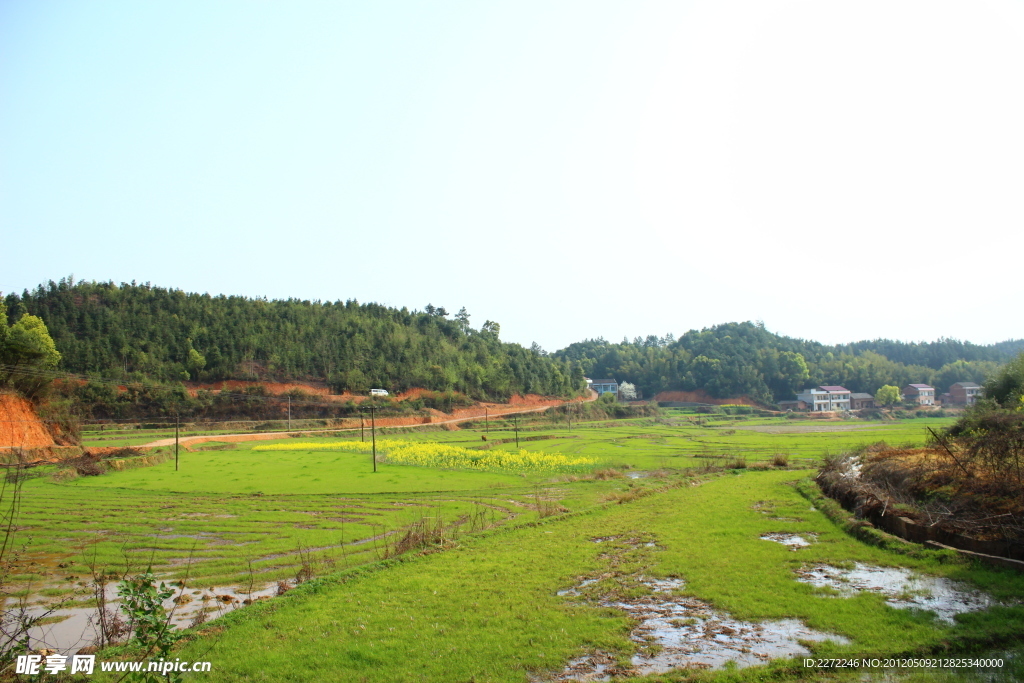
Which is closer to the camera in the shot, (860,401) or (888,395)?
(888,395)

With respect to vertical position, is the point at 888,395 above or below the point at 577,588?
above

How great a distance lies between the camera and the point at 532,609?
9664mm

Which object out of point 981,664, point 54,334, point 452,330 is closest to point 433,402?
point 452,330

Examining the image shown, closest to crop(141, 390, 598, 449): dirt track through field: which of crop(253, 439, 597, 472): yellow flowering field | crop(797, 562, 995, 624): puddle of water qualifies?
crop(253, 439, 597, 472): yellow flowering field

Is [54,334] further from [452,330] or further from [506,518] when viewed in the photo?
[506,518]

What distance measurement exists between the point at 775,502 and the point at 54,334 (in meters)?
91.1

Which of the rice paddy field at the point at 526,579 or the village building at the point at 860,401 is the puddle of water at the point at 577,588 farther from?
the village building at the point at 860,401

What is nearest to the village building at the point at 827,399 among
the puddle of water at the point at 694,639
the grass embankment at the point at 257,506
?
the grass embankment at the point at 257,506

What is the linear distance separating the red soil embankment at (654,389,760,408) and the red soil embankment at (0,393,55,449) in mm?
108569

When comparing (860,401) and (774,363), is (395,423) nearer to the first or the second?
(774,363)

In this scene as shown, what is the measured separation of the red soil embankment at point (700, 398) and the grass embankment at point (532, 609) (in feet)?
360

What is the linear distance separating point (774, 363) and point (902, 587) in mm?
123304

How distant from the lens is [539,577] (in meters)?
11.5

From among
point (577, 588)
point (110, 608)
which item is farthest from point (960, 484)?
point (110, 608)
